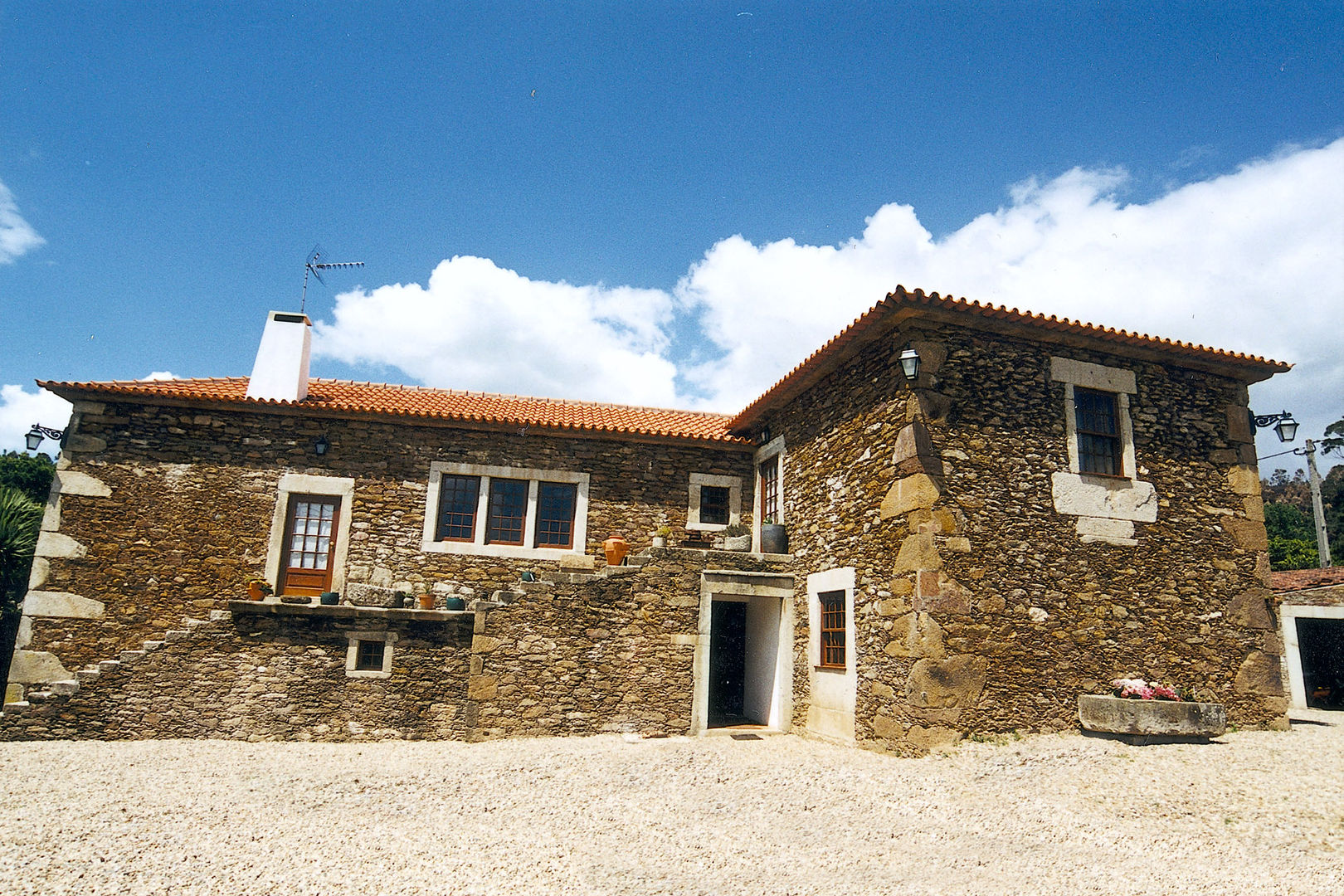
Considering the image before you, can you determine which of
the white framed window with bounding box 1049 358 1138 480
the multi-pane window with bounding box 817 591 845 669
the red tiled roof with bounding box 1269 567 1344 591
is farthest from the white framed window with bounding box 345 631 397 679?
the red tiled roof with bounding box 1269 567 1344 591

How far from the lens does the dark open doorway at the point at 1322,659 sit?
50.3ft

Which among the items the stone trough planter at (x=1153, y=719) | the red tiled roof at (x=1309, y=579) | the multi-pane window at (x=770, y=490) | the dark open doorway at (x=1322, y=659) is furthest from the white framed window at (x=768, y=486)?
the dark open doorway at (x=1322, y=659)

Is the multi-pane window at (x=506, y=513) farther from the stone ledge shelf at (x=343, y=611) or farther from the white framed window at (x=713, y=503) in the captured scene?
the white framed window at (x=713, y=503)

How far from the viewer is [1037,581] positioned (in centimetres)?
905

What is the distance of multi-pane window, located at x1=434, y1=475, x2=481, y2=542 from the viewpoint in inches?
492

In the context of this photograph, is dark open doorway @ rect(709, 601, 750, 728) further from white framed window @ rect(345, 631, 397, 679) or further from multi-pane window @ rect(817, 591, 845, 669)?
white framed window @ rect(345, 631, 397, 679)

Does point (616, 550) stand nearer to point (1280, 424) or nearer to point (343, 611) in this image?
point (343, 611)

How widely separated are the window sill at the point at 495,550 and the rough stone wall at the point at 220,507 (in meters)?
0.10

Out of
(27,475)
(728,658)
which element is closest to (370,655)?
(728,658)

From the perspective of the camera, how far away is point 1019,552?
29.8 feet

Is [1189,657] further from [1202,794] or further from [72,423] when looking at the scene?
[72,423]

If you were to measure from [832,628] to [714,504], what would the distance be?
3464mm

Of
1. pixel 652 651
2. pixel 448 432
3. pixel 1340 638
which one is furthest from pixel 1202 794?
pixel 1340 638

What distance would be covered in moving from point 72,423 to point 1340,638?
76.2ft
